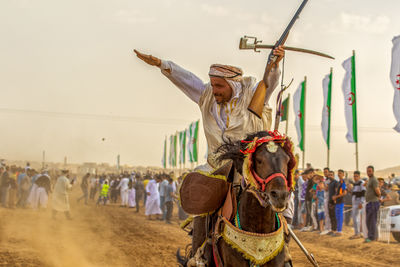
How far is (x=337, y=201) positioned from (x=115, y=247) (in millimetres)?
7615

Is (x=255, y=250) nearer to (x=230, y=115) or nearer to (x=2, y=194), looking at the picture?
(x=230, y=115)

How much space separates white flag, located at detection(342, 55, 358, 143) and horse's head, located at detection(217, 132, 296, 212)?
1578cm

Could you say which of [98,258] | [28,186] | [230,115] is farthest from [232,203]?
[28,186]

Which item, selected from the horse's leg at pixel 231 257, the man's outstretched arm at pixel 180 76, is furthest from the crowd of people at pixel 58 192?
the horse's leg at pixel 231 257

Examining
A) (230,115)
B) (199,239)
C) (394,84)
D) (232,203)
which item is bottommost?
(199,239)

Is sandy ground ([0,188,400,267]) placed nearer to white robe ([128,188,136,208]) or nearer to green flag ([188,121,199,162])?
white robe ([128,188,136,208])

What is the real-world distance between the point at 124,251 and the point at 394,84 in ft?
32.2

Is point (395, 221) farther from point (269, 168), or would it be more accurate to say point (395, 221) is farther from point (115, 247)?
point (269, 168)

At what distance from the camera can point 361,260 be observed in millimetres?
12023

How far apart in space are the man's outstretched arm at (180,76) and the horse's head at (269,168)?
1335 millimetres

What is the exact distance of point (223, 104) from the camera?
5.32 m

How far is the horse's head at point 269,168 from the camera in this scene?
12.4ft

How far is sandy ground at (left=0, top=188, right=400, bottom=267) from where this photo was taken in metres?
11.4

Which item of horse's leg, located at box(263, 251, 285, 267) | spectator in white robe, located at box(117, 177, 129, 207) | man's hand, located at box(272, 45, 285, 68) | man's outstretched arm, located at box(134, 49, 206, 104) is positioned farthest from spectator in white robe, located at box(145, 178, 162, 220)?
horse's leg, located at box(263, 251, 285, 267)
